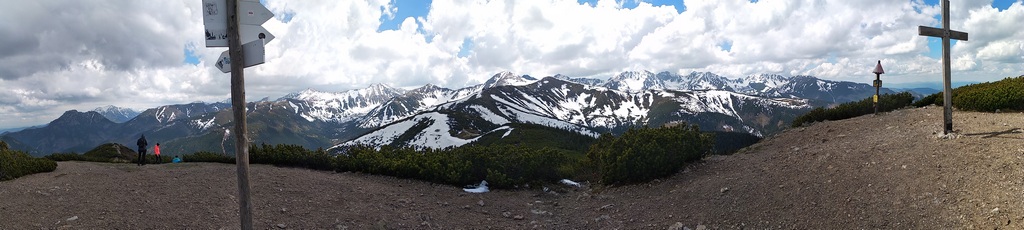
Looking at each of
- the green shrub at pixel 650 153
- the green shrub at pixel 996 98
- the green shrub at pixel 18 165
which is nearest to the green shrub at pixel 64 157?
the green shrub at pixel 18 165

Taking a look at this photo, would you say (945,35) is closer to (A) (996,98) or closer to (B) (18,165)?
(A) (996,98)

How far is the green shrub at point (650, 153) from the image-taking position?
14992 millimetres

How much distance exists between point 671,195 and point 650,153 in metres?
2.33

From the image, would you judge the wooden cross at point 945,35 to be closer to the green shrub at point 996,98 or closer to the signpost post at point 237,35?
the green shrub at point 996,98

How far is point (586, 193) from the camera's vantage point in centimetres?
1558

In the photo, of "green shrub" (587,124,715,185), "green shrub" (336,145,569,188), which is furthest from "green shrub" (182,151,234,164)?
"green shrub" (587,124,715,185)

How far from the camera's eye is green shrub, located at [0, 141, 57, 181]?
1370cm

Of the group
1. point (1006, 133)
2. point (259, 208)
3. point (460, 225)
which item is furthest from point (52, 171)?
point (1006, 133)

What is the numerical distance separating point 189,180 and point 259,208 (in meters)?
4.09

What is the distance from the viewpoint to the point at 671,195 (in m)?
13.0

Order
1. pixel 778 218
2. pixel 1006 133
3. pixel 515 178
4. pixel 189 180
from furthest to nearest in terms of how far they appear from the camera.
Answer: pixel 515 178 < pixel 189 180 < pixel 1006 133 < pixel 778 218

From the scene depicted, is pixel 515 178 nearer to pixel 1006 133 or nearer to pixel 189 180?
pixel 189 180

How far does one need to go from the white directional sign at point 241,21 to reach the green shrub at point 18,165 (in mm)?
12704

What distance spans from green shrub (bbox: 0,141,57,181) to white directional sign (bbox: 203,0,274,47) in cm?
1270
